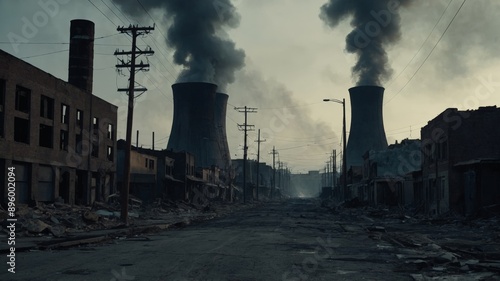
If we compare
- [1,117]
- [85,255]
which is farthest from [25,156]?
[85,255]

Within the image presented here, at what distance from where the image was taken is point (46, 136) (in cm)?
3416

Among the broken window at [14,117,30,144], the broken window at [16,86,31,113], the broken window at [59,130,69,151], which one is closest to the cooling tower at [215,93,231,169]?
the broken window at [59,130,69,151]

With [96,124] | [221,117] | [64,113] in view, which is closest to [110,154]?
[96,124]

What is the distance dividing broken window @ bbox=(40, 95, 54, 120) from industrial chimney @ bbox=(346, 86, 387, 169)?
4056 centimetres

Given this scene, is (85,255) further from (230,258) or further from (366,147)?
(366,147)

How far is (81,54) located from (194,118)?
2028 centimetres

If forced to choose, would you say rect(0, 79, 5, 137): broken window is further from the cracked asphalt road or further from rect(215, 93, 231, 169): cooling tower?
rect(215, 93, 231, 169): cooling tower

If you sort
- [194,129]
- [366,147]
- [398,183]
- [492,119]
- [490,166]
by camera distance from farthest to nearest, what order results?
[366,147]
[194,129]
[398,183]
[492,119]
[490,166]

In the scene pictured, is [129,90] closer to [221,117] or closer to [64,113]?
[64,113]

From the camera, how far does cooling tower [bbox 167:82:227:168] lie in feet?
207

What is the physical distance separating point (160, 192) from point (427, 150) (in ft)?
91.3

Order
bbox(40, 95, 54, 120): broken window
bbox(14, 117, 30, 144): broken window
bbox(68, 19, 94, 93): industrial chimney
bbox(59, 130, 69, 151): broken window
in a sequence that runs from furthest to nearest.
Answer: bbox(68, 19, 94, 93): industrial chimney, bbox(59, 130, 69, 151): broken window, bbox(40, 95, 54, 120): broken window, bbox(14, 117, 30, 144): broken window

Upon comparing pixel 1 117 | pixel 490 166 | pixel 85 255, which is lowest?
pixel 85 255

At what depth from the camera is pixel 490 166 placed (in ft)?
98.1
